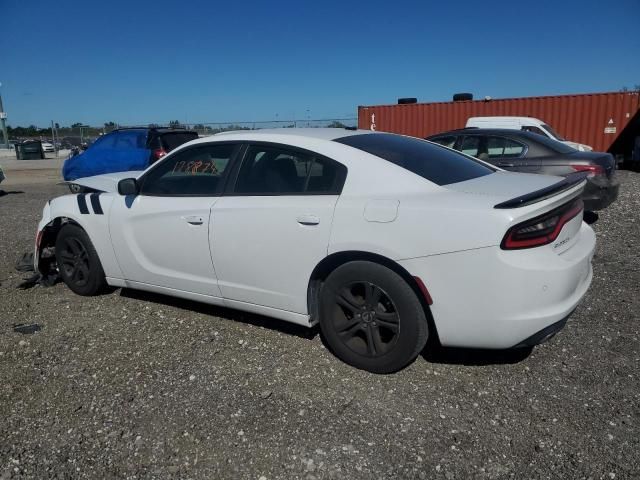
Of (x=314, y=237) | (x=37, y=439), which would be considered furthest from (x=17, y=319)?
(x=314, y=237)

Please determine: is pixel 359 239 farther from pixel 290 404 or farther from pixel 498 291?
pixel 290 404

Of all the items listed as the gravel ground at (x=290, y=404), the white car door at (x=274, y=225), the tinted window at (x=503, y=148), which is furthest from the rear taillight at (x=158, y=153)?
the white car door at (x=274, y=225)

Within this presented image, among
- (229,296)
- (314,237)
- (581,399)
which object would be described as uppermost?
(314,237)

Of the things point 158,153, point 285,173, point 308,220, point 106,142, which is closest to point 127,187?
point 285,173

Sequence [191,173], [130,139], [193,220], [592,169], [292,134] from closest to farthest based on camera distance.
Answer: [292,134] → [193,220] → [191,173] → [592,169] → [130,139]

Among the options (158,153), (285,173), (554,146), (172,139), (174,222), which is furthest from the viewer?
(172,139)

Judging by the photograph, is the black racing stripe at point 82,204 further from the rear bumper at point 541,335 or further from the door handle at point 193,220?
the rear bumper at point 541,335

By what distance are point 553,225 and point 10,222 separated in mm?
8678

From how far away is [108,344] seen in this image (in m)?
3.65

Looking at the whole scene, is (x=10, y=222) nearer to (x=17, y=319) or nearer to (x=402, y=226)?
(x=17, y=319)

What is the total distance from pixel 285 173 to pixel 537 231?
5.28 feet

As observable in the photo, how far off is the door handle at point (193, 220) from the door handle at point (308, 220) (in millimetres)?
836

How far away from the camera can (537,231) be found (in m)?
2.63

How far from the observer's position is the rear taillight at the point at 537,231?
2555 mm
